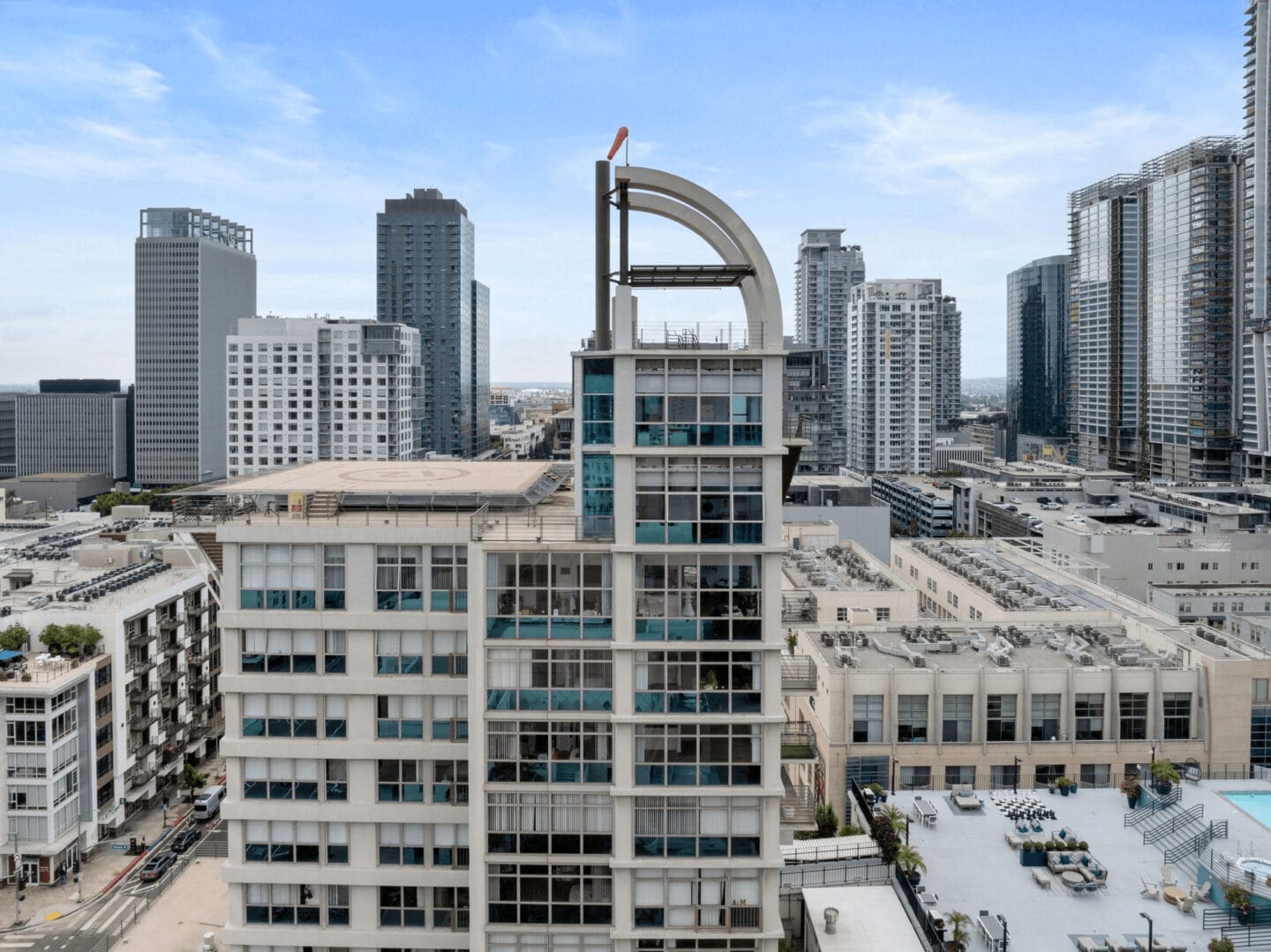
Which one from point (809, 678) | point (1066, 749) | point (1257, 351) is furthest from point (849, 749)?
point (1257, 351)

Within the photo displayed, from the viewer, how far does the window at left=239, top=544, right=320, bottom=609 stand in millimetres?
26234

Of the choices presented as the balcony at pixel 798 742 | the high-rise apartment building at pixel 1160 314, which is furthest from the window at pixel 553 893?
the high-rise apartment building at pixel 1160 314

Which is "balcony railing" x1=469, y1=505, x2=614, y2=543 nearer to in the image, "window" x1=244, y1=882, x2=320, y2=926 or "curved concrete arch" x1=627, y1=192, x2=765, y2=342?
"curved concrete arch" x1=627, y1=192, x2=765, y2=342

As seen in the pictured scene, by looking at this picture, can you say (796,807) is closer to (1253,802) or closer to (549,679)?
(549,679)

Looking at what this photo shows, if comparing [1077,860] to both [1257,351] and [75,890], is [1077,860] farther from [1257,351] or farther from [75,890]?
[1257,351]

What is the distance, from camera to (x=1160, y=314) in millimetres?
172625

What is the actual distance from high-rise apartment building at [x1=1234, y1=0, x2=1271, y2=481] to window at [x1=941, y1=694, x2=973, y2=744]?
356ft

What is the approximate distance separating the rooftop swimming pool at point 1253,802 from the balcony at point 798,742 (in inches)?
628

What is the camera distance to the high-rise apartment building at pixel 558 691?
80.9ft

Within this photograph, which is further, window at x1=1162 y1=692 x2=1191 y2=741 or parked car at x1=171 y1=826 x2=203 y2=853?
parked car at x1=171 y1=826 x2=203 y2=853

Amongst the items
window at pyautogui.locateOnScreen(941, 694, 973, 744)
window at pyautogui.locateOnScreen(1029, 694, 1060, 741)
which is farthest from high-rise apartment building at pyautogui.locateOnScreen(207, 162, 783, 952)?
window at pyautogui.locateOnScreen(1029, 694, 1060, 741)

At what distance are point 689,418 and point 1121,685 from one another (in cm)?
3409

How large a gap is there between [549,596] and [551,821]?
538 centimetres

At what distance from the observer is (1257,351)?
13462 centimetres
